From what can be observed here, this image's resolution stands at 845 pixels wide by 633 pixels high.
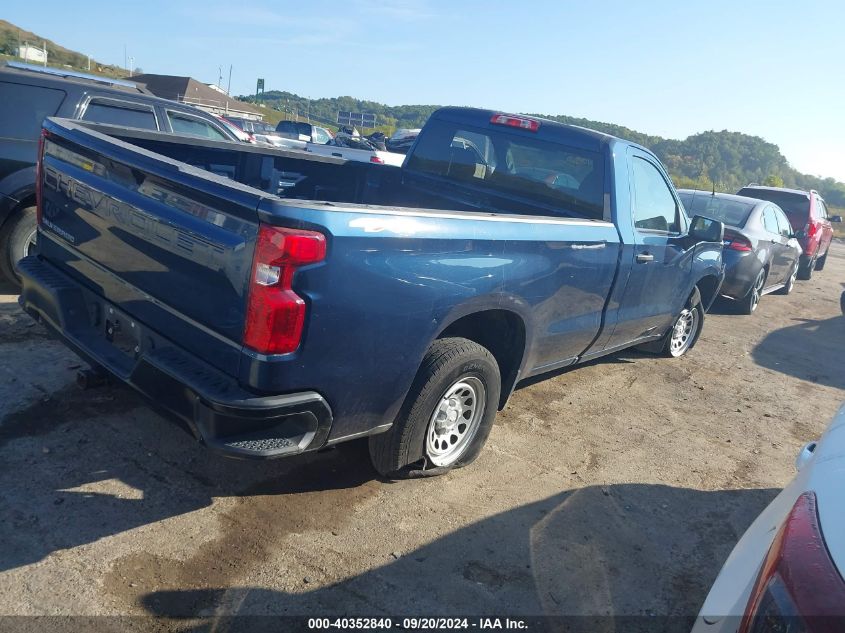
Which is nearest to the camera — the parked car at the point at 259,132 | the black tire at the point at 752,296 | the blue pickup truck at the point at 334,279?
the blue pickup truck at the point at 334,279

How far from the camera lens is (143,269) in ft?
10.2

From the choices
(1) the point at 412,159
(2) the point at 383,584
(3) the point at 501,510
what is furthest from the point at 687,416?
(2) the point at 383,584

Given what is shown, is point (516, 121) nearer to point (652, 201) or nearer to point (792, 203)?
point (652, 201)

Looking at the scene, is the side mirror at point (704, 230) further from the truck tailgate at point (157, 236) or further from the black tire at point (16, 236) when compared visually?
the black tire at point (16, 236)

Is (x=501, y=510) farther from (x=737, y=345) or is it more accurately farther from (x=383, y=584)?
(x=737, y=345)

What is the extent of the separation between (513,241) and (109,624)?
2493 millimetres

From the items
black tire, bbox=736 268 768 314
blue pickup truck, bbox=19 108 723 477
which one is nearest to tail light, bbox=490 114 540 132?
blue pickup truck, bbox=19 108 723 477

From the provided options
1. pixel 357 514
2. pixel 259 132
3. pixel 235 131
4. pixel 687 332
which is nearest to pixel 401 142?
pixel 259 132

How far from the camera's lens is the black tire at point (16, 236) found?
5730 millimetres

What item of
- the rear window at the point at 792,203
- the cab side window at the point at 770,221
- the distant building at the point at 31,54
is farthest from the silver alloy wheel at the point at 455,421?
the distant building at the point at 31,54

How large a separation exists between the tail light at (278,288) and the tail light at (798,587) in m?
1.77

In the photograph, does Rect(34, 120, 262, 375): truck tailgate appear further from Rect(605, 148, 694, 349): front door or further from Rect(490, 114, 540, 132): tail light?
Rect(605, 148, 694, 349): front door

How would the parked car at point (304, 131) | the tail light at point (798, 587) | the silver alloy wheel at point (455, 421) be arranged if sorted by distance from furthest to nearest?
1. the parked car at point (304, 131)
2. the silver alloy wheel at point (455, 421)
3. the tail light at point (798, 587)

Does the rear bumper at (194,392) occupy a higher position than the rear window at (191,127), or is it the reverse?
the rear window at (191,127)
